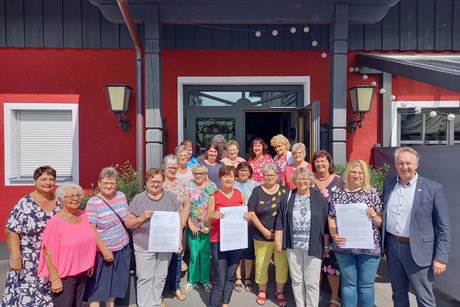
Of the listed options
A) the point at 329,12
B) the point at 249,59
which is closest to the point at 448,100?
the point at 329,12

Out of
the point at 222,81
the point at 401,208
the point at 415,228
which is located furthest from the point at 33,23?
the point at 415,228

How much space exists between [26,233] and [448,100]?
7.14 m

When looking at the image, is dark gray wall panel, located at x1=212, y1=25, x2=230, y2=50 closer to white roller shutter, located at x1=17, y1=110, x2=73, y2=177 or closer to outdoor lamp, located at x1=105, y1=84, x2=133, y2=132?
outdoor lamp, located at x1=105, y1=84, x2=133, y2=132

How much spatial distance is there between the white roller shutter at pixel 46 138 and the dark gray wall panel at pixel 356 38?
545cm

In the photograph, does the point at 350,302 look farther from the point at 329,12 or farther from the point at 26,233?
the point at 329,12

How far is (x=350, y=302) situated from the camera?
3.48m

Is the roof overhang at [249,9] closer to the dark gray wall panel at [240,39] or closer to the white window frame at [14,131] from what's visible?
the dark gray wall panel at [240,39]

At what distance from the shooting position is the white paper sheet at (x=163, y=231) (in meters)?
3.61

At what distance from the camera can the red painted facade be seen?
259 inches

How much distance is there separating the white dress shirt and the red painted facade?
11.9 ft

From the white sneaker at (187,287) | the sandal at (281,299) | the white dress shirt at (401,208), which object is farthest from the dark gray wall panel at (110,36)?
the white dress shirt at (401,208)

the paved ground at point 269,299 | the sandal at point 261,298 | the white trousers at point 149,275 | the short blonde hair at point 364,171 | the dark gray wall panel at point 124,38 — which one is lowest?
the paved ground at point 269,299

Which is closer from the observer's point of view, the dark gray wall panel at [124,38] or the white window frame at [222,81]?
the dark gray wall panel at [124,38]

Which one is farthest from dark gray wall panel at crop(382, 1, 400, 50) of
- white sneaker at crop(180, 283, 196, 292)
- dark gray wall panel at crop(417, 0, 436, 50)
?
white sneaker at crop(180, 283, 196, 292)
